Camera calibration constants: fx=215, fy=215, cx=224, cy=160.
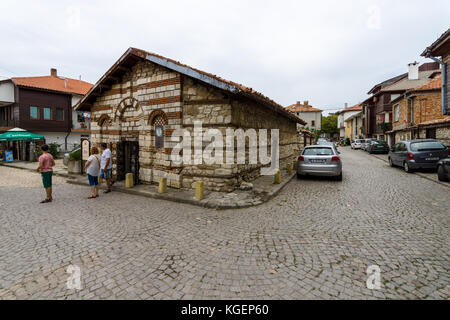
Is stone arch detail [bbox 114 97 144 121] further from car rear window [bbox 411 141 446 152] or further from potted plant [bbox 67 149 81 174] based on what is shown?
car rear window [bbox 411 141 446 152]

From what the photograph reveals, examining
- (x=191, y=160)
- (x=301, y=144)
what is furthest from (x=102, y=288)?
(x=301, y=144)

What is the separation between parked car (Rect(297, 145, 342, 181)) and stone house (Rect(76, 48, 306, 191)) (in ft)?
6.56

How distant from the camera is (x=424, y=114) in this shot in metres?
19.6

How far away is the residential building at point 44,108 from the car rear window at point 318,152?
24038 mm

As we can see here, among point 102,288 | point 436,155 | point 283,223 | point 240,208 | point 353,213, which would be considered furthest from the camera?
point 436,155

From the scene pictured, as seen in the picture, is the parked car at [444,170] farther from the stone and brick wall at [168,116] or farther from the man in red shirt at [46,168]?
the man in red shirt at [46,168]

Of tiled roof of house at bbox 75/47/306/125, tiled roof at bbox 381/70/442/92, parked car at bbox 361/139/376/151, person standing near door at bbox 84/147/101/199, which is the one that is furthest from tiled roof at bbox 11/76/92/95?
tiled roof at bbox 381/70/442/92

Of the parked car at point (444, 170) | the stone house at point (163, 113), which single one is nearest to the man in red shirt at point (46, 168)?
the stone house at point (163, 113)

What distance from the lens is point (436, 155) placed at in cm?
1060

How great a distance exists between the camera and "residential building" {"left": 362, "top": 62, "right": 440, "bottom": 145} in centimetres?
2819

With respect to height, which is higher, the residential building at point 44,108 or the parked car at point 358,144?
the residential building at point 44,108

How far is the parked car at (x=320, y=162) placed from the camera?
29.5ft
